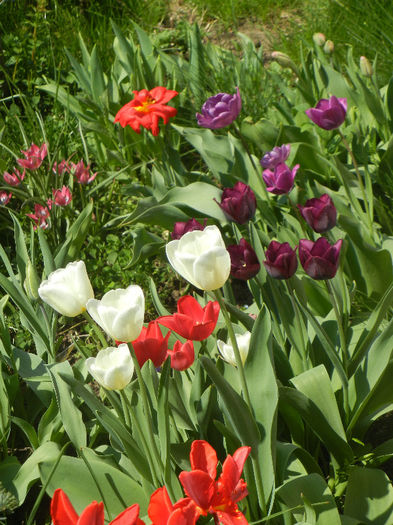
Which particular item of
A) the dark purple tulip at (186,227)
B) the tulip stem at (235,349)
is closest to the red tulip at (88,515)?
the tulip stem at (235,349)

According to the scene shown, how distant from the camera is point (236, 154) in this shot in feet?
7.28

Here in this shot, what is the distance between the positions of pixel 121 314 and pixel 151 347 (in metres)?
0.22

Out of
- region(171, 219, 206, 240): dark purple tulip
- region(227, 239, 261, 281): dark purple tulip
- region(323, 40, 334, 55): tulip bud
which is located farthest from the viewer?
region(323, 40, 334, 55): tulip bud

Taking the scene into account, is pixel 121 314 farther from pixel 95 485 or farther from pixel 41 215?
pixel 41 215

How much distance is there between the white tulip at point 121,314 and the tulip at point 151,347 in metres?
0.16

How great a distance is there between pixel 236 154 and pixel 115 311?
4.48 feet

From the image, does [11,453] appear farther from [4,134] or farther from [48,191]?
[4,134]

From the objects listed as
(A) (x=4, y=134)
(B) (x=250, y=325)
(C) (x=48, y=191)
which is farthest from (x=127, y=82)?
(B) (x=250, y=325)

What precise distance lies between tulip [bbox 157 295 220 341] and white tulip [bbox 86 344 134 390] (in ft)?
0.38

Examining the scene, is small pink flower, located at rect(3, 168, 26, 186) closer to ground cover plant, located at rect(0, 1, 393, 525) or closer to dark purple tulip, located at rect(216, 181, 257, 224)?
ground cover plant, located at rect(0, 1, 393, 525)

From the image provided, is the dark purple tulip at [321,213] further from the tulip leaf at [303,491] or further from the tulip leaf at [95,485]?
the tulip leaf at [95,485]

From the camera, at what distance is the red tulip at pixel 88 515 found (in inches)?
35.4

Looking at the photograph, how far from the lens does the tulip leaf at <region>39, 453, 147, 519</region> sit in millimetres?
1274

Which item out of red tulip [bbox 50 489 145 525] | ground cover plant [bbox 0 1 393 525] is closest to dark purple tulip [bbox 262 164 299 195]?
ground cover plant [bbox 0 1 393 525]
